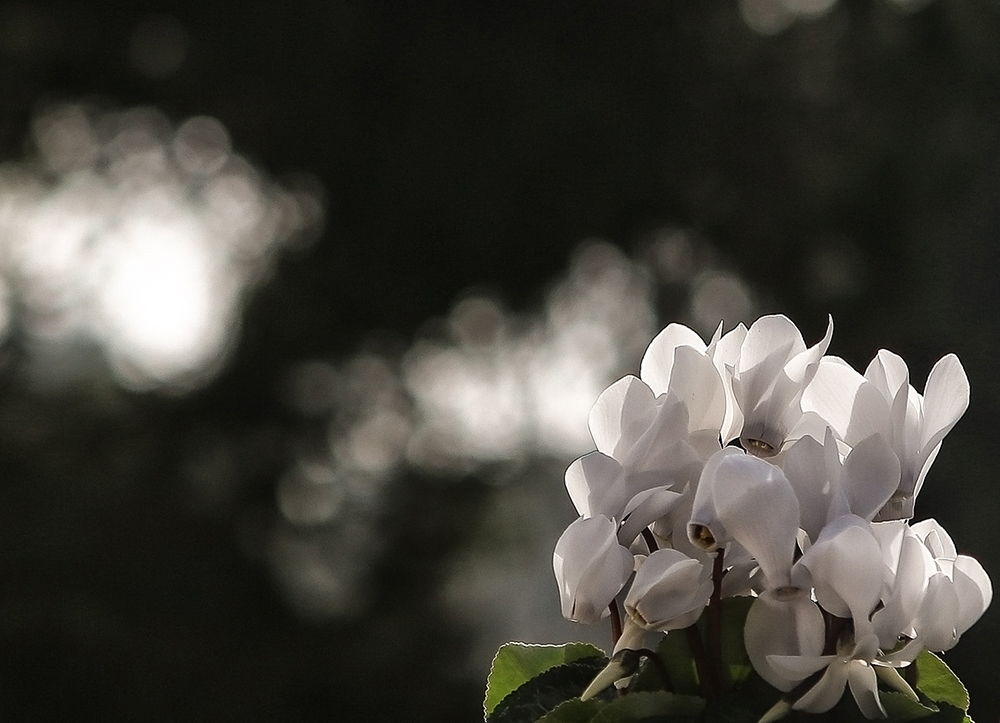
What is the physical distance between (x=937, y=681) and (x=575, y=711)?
16cm

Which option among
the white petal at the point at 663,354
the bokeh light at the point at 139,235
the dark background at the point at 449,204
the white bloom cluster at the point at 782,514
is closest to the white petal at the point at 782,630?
the white bloom cluster at the point at 782,514

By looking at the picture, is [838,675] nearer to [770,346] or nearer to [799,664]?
[799,664]

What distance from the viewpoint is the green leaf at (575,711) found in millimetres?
461

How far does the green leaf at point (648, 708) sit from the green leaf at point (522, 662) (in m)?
0.07

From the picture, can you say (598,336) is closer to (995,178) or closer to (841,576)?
(995,178)

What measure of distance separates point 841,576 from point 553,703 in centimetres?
13

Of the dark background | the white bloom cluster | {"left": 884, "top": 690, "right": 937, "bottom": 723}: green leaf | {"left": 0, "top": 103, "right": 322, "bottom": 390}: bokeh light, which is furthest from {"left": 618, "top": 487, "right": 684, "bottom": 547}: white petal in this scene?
{"left": 0, "top": 103, "right": 322, "bottom": 390}: bokeh light

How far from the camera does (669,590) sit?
0.46 metres

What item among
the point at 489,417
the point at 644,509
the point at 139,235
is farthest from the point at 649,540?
the point at 139,235

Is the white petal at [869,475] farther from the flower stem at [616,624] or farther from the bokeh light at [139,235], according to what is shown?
the bokeh light at [139,235]

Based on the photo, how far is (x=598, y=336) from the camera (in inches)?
150

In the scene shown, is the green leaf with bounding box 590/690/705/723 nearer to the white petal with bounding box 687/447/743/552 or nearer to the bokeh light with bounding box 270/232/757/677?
the white petal with bounding box 687/447/743/552

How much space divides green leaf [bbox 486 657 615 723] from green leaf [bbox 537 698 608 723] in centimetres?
1

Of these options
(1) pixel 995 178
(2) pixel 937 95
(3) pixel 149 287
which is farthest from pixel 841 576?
(1) pixel 995 178
